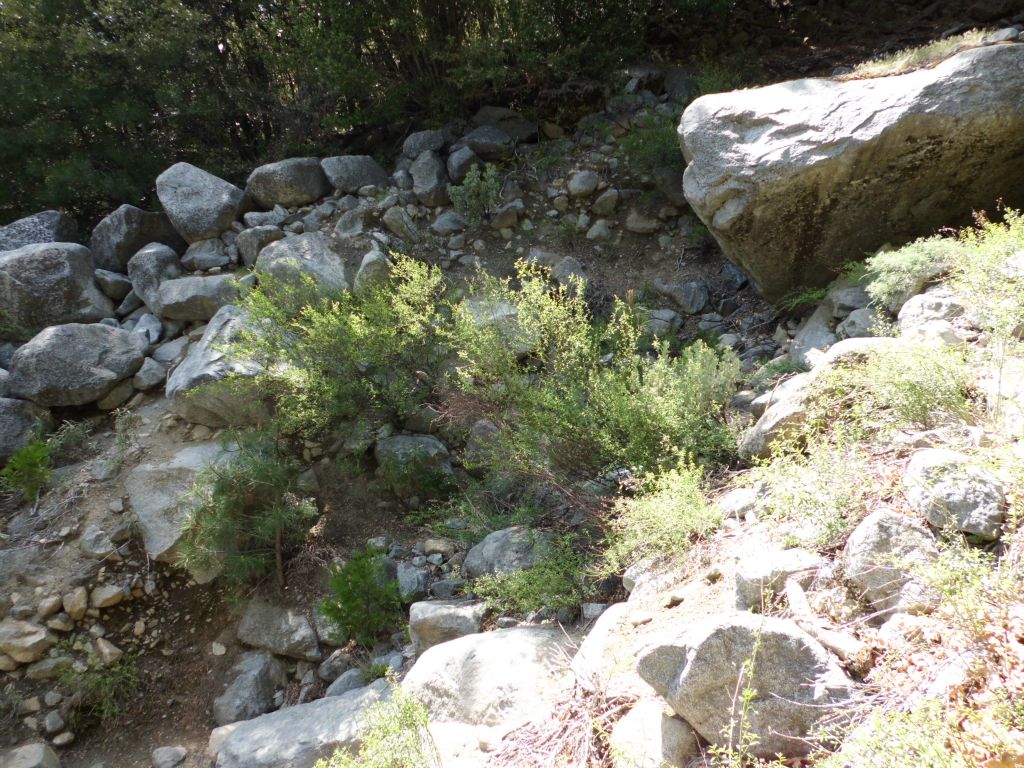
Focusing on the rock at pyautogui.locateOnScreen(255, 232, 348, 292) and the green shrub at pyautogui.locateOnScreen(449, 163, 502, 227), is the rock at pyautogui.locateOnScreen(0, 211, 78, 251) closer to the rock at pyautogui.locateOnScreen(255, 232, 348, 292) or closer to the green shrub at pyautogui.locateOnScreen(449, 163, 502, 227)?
the rock at pyautogui.locateOnScreen(255, 232, 348, 292)

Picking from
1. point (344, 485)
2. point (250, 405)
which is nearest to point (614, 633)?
point (344, 485)

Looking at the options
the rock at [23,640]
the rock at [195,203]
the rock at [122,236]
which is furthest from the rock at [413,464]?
the rock at [122,236]

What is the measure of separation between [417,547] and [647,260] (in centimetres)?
351

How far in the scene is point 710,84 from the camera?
6.30m

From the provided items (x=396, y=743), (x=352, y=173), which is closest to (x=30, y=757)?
(x=396, y=743)

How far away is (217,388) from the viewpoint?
5344 millimetres

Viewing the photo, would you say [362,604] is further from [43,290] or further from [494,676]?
[43,290]

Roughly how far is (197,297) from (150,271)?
76cm

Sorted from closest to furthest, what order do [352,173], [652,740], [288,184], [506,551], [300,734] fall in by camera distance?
[652,740] → [300,734] → [506,551] → [288,184] → [352,173]

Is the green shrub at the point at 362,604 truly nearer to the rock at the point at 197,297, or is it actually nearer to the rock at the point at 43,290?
the rock at the point at 197,297

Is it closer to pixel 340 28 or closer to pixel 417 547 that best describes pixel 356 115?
pixel 340 28

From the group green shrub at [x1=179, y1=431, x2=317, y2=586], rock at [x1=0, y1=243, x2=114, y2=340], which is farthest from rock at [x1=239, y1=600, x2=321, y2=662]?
rock at [x1=0, y1=243, x2=114, y2=340]

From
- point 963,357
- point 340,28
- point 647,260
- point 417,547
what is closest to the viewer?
point 963,357

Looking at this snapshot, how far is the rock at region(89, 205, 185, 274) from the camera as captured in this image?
7109 millimetres
